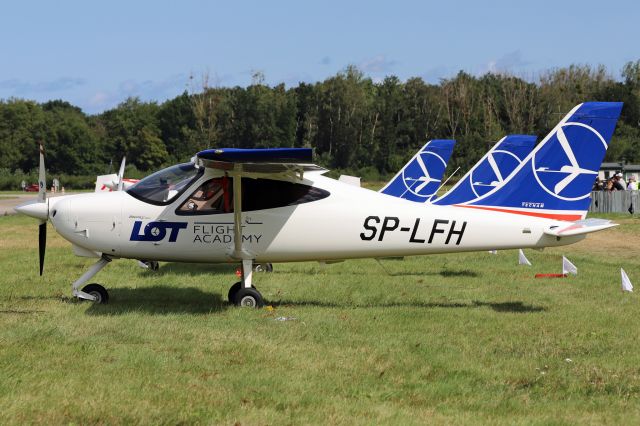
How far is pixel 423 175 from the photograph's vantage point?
20016 mm

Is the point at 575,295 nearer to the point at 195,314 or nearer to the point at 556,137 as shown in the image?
the point at 556,137

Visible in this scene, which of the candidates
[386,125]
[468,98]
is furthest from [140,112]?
[468,98]

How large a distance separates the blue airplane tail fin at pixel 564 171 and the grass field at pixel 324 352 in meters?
1.48

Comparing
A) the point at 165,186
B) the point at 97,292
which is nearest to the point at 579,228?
the point at 165,186

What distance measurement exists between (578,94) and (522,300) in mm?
79024

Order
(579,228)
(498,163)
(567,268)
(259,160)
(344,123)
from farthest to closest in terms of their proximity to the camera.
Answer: (344,123)
(498,163)
(567,268)
(579,228)
(259,160)

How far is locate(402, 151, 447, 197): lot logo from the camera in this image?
19.9 metres

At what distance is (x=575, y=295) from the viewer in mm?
12719

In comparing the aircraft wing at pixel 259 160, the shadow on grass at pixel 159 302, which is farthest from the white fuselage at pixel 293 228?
the shadow on grass at pixel 159 302

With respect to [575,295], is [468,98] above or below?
above

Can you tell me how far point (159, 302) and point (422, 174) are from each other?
9992mm

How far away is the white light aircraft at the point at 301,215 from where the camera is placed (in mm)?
11039

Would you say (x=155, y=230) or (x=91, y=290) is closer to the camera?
(x=155, y=230)

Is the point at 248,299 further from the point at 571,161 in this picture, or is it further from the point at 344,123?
the point at 344,123
